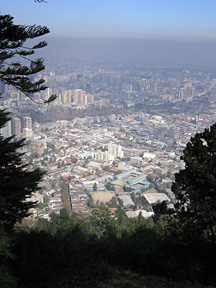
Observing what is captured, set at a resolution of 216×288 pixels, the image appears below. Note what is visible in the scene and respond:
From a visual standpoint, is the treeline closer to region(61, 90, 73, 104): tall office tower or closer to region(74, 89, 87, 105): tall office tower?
region(74, 89, 87, 105): tall office tower

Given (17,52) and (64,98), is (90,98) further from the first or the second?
(17,52)

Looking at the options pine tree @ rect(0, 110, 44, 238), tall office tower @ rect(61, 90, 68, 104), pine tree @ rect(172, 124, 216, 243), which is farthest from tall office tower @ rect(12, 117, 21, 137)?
pine tree @ rect(172, 124, 216, 243)

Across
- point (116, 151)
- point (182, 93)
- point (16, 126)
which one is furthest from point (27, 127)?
point (182, 93)

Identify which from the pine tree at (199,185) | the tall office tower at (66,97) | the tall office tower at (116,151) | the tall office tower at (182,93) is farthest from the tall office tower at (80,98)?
the pine tree at (199,185)

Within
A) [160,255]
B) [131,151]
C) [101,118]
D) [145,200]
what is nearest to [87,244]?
[160,255]

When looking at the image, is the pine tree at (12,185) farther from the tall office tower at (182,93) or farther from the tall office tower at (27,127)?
the tall office tower at (182,93)

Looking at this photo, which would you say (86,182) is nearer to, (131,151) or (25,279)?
(131,151)

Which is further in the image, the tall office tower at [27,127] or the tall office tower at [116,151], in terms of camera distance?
the tall office tower at [27,127]

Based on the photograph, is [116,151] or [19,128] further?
[19,128]
